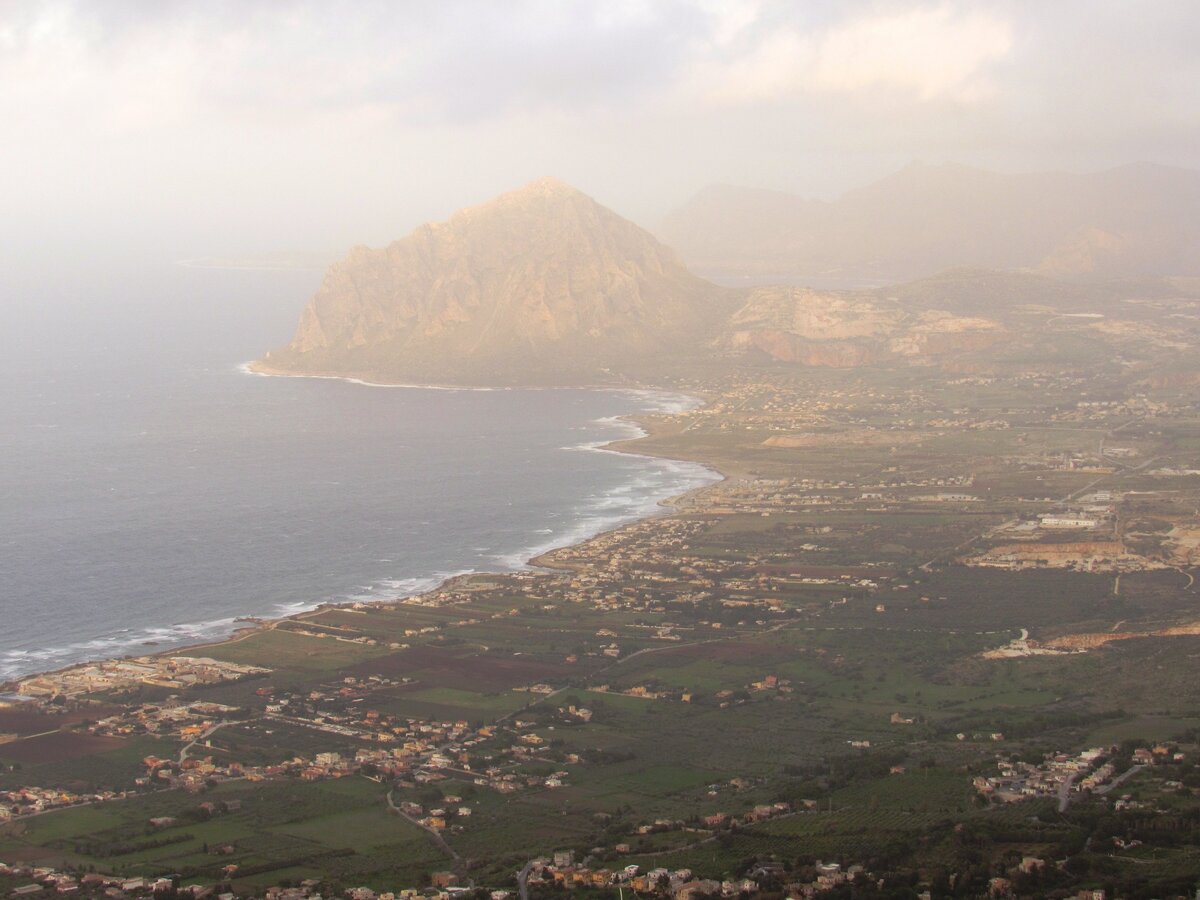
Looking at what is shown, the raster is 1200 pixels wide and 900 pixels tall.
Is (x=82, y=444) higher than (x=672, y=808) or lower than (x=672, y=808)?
higher

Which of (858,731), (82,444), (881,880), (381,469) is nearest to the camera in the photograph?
(881,880)

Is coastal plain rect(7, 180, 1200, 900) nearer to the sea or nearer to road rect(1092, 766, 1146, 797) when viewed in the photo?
road rect(1092, 766, 1146, 797)

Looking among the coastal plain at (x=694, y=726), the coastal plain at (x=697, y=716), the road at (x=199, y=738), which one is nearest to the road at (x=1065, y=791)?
the coastal plain at (x=694, y=726)

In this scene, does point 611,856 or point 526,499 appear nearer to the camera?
point 611,856

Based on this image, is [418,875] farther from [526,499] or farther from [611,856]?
[526,499]

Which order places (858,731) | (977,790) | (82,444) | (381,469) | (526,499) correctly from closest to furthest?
(977,790)
(858,731)
(526,499)
(381,469)
(82,444)

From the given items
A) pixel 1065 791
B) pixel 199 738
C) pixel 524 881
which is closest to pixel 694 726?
pixel 1065 791

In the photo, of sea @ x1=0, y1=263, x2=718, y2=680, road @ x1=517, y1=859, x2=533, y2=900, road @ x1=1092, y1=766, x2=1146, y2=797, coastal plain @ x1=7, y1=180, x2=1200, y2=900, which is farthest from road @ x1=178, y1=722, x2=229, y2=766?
road @ x1=1092, y1=766, x2=1146, y2=797

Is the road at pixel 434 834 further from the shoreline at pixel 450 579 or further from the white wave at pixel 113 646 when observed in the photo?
the white wave at pixel 113 646

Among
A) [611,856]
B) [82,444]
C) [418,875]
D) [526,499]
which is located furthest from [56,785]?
[82,444]
